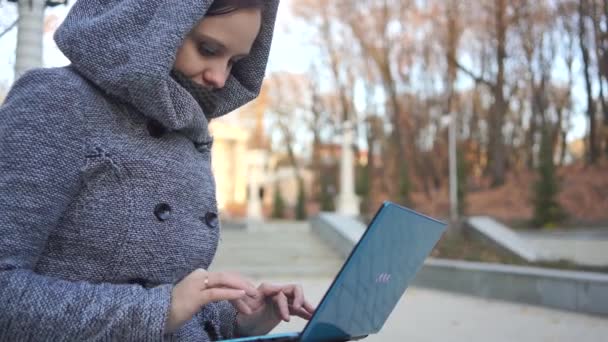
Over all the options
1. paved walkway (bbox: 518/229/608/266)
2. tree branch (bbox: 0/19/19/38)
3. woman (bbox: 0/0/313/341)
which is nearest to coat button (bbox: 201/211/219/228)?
woman (bbox: 0/0/313/341)

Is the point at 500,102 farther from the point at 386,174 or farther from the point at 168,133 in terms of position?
the point at 168,133

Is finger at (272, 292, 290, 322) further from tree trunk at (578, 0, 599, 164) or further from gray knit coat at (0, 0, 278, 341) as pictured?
tree trunk at (578, 0, 599, 164)

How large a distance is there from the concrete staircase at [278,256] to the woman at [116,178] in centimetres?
767

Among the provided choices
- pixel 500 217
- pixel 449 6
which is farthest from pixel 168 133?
pixel 449 6

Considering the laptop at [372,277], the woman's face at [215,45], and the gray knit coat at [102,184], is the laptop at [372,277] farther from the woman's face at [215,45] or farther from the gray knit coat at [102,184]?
the woman's face at [215,45]

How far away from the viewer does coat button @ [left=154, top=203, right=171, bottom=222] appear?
3.23ft

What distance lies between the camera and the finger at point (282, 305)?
1.19 metres

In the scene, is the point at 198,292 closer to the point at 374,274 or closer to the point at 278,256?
the point at 374,274

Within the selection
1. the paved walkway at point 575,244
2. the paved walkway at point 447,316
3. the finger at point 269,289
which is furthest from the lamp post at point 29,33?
the paved walkway at point 575,244

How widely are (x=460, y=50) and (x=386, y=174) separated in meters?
7.72

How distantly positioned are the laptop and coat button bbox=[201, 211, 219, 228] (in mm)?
250

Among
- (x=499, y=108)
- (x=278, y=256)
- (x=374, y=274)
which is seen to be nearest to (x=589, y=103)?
(x=499, y=108)

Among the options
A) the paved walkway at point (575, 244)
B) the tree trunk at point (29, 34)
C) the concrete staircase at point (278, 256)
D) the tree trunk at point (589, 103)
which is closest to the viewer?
the tree trunk at point (29, 34)

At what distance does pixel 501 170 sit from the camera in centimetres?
2262
